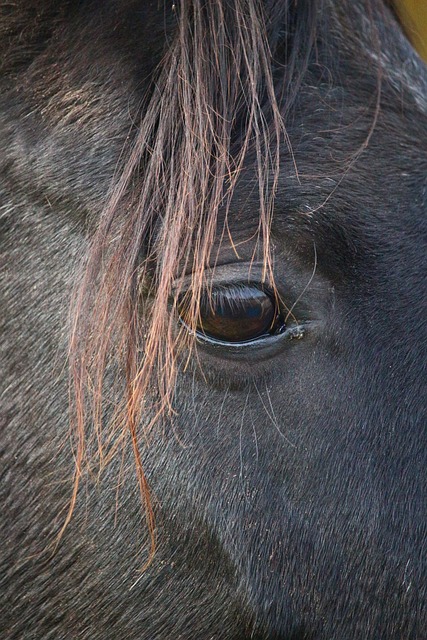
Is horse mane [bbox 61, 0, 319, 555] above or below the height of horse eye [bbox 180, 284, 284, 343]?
above

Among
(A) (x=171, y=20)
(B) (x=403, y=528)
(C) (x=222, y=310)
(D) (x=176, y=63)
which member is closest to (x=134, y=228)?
(C) (x=222, y=310)

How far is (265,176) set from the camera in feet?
4.84

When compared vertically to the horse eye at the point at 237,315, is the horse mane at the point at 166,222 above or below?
above

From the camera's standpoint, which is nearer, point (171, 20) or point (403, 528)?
point (403, 528)

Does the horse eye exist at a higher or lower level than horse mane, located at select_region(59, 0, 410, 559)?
lower

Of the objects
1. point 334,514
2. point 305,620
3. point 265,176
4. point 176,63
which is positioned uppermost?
point 176,63

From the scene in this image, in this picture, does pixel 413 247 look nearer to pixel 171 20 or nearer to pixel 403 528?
pixel 403 528

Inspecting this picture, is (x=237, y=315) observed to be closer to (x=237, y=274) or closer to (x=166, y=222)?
(x=237, y=274)

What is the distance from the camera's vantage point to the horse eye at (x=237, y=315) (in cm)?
146

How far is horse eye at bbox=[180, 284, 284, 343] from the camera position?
1459mm

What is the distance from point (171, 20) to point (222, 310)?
0.57 meters

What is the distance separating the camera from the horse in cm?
142

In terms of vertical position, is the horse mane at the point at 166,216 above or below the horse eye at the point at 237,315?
above

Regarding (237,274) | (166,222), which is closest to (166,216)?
(166,222)
